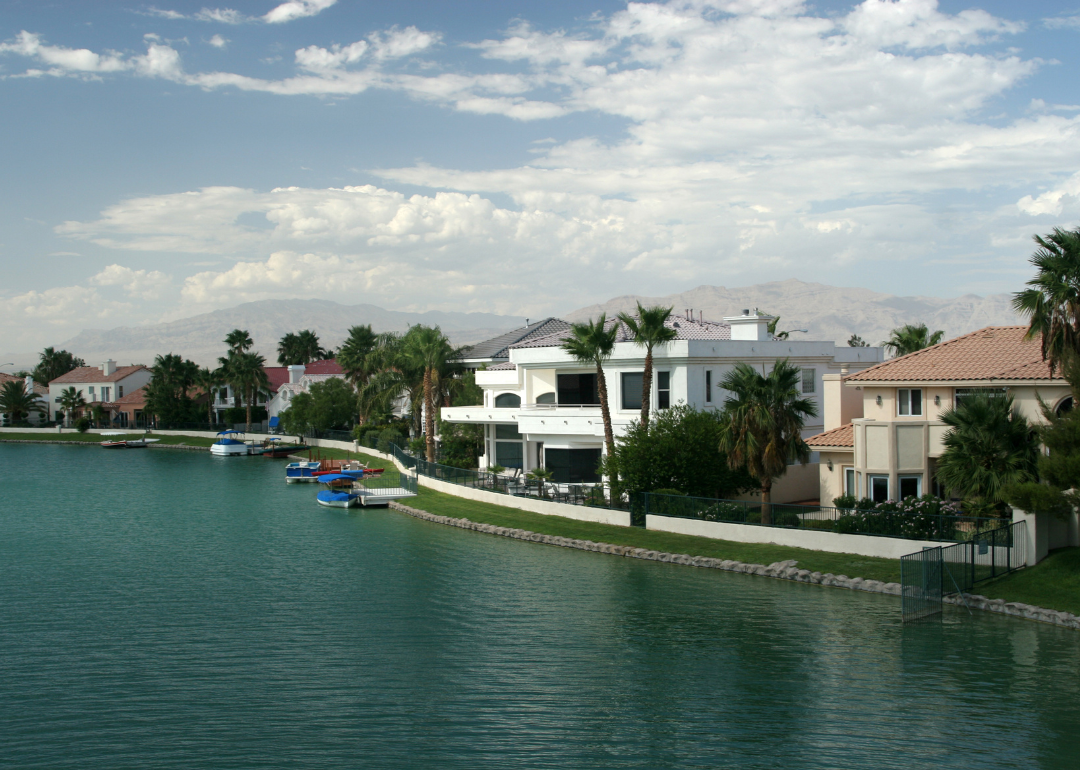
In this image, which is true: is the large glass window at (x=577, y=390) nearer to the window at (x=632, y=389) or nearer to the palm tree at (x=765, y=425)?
the window at (x=632, y=389)

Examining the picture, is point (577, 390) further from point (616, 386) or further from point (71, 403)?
point (71, 403)

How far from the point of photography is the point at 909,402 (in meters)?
33.8

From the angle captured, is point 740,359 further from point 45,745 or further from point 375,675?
point 45,745

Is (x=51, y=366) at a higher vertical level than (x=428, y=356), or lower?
higher

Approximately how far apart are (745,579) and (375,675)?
1414 cm

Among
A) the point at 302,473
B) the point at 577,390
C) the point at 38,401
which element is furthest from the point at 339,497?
the point at 38,401

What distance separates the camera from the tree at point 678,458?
3694 centimetres

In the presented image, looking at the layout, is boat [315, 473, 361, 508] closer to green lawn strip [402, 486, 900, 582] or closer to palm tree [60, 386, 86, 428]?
green lawn strip [402, 486, 900, 582]

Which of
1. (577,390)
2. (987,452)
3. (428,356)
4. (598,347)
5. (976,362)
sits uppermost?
(428,356)

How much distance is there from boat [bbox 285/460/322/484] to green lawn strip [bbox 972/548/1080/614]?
5245 centimetres

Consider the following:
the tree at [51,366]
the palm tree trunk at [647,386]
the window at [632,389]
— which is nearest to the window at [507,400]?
the window at [632,389]

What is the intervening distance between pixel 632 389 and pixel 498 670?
82.4 feet

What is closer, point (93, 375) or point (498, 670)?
point (498, 670)

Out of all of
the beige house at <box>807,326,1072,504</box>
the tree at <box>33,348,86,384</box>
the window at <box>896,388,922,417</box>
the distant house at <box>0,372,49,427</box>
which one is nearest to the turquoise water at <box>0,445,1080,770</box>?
the beige house at <box>807,326,1072,504</box>
